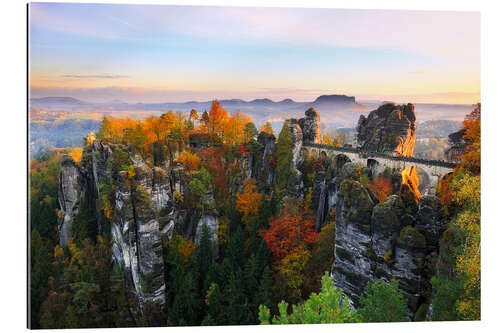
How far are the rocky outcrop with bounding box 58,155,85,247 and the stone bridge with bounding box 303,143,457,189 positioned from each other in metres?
7.65

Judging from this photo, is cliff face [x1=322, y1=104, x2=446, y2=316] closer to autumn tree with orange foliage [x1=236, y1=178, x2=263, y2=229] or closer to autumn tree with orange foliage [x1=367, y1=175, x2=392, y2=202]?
autumn tree with orange foliage [x1=367, y1=175, x2=392, y2=202]

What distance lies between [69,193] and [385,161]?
9802mm

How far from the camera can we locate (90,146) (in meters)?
10.4

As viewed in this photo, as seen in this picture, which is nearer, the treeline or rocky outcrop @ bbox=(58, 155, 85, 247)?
the treeline

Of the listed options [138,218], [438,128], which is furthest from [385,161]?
[138,218]

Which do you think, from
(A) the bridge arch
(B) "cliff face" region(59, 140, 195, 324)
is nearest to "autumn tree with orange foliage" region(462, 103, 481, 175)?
(A) the bridge arch

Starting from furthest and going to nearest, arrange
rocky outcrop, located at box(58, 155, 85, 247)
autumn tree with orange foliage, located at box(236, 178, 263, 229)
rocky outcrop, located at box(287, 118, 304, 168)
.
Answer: rocky outcrop, located at box(287, 118, 304, 168) → autumn tree with orange foliage, located at box(236, 178, 263, 229) → rocky outcrop, located at box(58, 155, 85, 247)

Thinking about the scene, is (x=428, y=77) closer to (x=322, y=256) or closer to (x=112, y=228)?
(x=322, y=256)

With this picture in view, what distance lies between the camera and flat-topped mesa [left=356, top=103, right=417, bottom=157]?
31.6 ft

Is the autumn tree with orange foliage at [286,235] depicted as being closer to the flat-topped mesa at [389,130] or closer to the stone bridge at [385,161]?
the stone bridge at [385,161]

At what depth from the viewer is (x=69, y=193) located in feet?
36.4

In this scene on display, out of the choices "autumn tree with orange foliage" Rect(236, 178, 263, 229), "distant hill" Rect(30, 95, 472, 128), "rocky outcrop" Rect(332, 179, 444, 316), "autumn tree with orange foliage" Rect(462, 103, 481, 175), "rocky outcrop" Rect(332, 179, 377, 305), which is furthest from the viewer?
"autumn tree with orange foliage" Rect(236, 178, 263, 229)

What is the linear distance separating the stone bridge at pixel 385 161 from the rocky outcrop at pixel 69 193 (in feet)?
25.1

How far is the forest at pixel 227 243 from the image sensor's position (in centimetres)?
697
